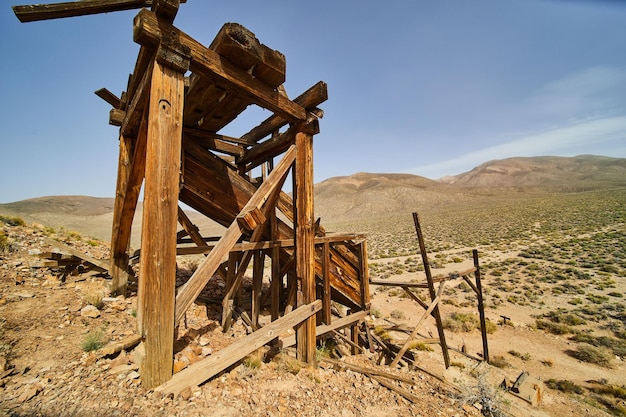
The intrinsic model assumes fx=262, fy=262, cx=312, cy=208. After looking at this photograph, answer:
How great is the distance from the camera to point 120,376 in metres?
2.08

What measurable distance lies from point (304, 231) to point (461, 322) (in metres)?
8.44

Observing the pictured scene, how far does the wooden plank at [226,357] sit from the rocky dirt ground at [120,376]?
8 centimetres

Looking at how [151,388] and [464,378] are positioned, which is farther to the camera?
[464,378]

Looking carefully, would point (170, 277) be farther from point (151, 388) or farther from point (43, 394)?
point (43, 394)

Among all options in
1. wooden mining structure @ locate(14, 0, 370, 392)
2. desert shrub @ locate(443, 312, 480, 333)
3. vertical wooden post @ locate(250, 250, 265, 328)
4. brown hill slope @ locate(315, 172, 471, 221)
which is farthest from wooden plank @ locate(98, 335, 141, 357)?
brown hill slope @ locate(315, 172, 471, 221)

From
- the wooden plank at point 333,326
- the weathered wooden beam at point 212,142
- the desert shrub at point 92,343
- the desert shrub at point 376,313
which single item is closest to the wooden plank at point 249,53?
the weathered wooden beam at point 212,142

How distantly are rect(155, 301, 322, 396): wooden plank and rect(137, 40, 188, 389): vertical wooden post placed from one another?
101 millimetres

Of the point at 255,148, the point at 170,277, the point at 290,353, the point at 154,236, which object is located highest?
the point at 255,148

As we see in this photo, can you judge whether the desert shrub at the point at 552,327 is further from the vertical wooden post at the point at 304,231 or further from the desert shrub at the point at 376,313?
the vertical wooden post at the point at 304,231

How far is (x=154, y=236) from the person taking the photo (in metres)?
2.04

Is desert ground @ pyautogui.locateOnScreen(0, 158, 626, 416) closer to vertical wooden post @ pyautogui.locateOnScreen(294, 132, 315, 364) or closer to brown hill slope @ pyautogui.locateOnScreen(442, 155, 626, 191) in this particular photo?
vertical wooden post @ pyautogui.locateOnScreen(294, 132, 315, 364)

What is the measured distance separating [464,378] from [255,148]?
6.47 m

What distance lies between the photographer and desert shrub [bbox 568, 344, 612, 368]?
22.3 feet

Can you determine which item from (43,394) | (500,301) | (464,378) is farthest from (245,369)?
(500,301)
